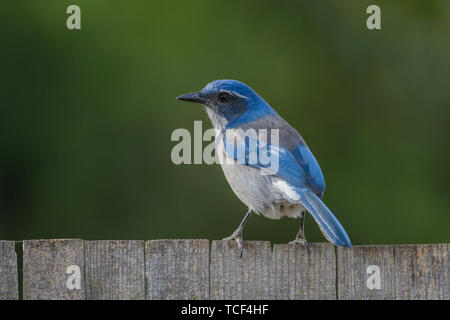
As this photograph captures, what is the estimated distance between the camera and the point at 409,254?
4.41 meters

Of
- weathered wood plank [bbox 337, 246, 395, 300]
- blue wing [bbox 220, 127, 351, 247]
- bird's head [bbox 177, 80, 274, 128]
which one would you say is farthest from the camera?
bird's head [bbox 177, 80, 274, 128]

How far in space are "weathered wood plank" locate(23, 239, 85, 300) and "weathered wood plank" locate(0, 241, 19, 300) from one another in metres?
0.06

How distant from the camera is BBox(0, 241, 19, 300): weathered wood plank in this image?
4.29 meters

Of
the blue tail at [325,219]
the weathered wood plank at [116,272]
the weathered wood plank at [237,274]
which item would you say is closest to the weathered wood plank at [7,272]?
the weathered wood plank at [116,272]

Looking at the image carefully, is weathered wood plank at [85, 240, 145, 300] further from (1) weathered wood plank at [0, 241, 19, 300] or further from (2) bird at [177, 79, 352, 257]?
(2) bird at [177, 79, 352, 257]

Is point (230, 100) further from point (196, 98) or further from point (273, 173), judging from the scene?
point (273, 173)

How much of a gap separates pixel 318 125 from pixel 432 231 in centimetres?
177

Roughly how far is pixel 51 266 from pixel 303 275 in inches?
59.9

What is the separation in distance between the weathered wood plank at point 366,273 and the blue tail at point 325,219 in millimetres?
95

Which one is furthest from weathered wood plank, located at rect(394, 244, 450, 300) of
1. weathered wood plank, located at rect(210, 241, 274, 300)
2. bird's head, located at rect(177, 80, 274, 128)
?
bird's head, located at rect(177, 80, 274, 128)

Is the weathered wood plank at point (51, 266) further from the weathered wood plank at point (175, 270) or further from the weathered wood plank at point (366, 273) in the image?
the weathered wood plank at point (366, 273)

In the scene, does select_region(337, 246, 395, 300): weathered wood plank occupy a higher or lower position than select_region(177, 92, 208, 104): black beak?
lower

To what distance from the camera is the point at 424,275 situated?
440 centimetres

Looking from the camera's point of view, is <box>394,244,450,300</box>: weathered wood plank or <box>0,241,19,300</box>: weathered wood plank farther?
<box>394,244,450,300</box>: weathered wood plank
